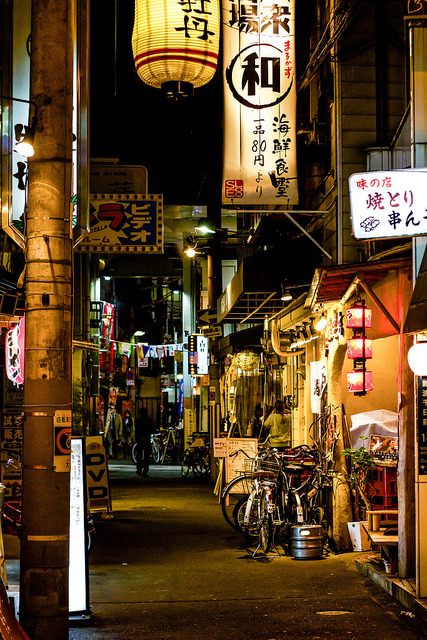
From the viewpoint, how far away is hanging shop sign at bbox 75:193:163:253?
1370 centimetres

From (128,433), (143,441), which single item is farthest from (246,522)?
(128,433)

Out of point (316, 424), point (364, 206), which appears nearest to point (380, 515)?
point (316, 424)

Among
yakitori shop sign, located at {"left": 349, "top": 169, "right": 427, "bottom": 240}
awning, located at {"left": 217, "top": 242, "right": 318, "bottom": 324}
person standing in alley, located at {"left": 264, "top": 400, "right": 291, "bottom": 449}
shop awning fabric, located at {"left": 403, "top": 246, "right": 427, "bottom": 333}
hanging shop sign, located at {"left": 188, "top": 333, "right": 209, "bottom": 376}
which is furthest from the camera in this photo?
hanging shop sign, located at {"left": 188, "top": 333, "right": 209, "bottom": 376}

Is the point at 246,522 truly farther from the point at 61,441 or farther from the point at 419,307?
the point at 61,441

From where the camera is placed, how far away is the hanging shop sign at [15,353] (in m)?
13.2

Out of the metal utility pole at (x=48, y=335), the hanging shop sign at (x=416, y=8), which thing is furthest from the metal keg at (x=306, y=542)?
the hanging shop sign at (x=416, y=8)

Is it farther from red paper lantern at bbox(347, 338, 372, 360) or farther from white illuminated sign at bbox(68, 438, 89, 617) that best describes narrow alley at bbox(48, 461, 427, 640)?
red paper lantern at bbox(347, 338, 372, 360)

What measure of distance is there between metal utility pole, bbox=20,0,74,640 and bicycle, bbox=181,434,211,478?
2430cm

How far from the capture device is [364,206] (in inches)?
350

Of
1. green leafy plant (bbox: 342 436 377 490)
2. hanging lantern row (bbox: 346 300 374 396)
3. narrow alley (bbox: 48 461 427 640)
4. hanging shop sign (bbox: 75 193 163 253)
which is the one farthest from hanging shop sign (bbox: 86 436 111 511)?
hanging lantern row (bbox: 346 300 374 396)

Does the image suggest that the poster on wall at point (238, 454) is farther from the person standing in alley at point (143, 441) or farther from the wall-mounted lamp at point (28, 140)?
the wall-mounted lamp at point (28, 140)

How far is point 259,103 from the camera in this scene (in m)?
13.5

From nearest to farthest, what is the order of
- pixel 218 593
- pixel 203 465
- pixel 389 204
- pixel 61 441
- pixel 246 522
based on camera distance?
pixel 61 441 < pixel 389 204 < pixel 218 593 < pixel 246 522 < pixel 203 465

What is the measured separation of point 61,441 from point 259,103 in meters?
7.92
